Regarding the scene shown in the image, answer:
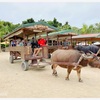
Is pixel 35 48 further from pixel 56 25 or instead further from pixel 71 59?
pixel 56 25

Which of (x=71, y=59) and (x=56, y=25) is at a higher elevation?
(x=56, y=25)

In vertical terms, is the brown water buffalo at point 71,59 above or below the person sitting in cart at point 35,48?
below

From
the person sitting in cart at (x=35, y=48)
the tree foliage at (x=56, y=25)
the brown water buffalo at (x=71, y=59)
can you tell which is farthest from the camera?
the tree foliage at (x=56, y=25)

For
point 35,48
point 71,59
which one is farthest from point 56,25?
point 71,59

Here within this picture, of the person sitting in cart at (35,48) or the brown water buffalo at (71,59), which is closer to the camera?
the brown water buffalo at (71,59)

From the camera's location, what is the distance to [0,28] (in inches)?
1419

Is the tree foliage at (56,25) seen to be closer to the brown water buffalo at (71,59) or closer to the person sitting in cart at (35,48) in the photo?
the person sitting in cart at (35,48)


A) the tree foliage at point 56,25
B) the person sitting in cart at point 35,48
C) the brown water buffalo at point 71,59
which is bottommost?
the brown water buffalo at point 71,59

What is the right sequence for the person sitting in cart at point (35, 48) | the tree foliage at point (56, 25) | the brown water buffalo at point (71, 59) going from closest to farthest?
1. the brown water buffalo at point (71, 59)
2. the person sitting in cart at point (35, 48)
3. the tree foliage at point (56, 25)

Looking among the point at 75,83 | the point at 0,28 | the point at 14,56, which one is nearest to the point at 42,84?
Answer: the point at 75,83

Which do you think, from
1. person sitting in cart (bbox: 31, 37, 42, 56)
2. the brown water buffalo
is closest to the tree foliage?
person sitting in cart (bbox: 31, 37, 42, 56)

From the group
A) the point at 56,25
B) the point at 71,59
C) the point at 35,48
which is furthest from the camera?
the point at 56,25

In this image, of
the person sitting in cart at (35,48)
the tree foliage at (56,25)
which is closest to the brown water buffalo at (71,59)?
the person sitting in cart at (35,48)

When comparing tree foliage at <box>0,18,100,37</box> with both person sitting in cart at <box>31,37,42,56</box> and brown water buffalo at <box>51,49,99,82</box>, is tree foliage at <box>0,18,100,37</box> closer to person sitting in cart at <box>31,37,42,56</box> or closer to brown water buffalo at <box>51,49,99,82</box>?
person sitting in cart at <box>31,37,42,56</box>
